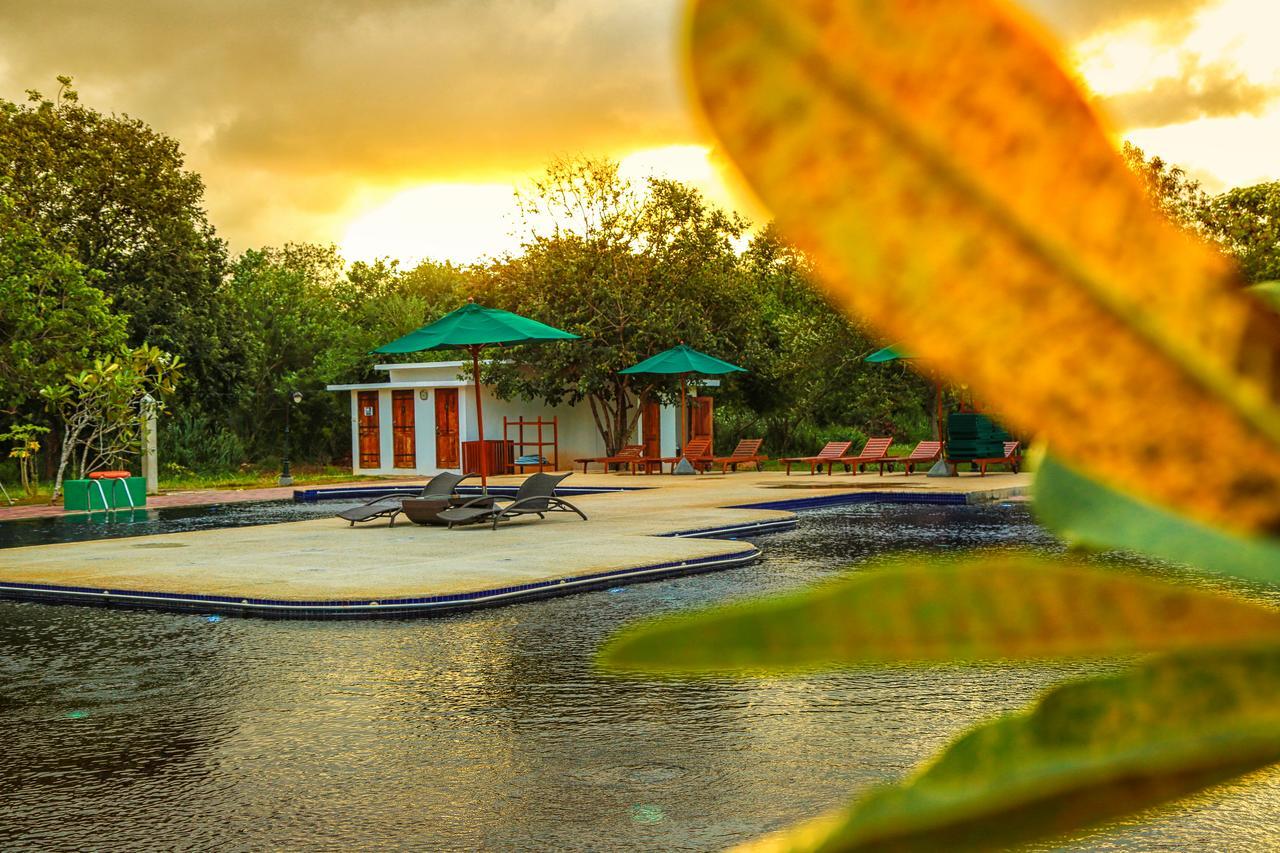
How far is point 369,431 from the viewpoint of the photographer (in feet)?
117

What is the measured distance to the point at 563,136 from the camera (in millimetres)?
738

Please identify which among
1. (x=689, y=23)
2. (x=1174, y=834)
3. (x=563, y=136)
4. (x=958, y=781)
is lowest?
(x=1174, y=834)

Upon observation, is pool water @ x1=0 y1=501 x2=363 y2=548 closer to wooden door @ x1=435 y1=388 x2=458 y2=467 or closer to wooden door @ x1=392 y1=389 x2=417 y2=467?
wooden door @ x1=435 y1=388 x2=458 y2=467

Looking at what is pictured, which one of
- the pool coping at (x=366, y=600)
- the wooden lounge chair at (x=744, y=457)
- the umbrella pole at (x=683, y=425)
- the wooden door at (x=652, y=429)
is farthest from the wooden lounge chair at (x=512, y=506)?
the wooden door at (x=652, y=429)

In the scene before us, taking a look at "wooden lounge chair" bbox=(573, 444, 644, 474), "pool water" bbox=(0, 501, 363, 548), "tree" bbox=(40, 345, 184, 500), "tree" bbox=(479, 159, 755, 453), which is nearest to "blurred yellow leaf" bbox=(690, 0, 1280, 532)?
"pool water" bbox=(0, 501, 363, 548)

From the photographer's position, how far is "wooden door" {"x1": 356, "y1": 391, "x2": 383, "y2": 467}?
35.5 m

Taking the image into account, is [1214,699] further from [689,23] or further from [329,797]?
[329,797]

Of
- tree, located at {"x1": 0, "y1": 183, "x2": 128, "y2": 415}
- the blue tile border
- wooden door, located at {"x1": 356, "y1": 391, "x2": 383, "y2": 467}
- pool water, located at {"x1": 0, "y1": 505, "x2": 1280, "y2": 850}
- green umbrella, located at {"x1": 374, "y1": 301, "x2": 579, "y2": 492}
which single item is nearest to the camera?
pool water, located at {"x1": 0, "y1": 505, "x2": 1280, "y2": 850}

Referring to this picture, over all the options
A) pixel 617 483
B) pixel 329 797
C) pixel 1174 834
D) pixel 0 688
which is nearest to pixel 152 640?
pixel 0 688

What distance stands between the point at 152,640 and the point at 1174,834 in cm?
704

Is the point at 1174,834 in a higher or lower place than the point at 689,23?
lower

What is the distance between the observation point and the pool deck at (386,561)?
34.1 feet

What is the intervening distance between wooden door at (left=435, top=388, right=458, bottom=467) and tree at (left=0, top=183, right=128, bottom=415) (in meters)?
8.39

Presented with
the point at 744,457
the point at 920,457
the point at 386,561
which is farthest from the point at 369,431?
the point at 386,561
